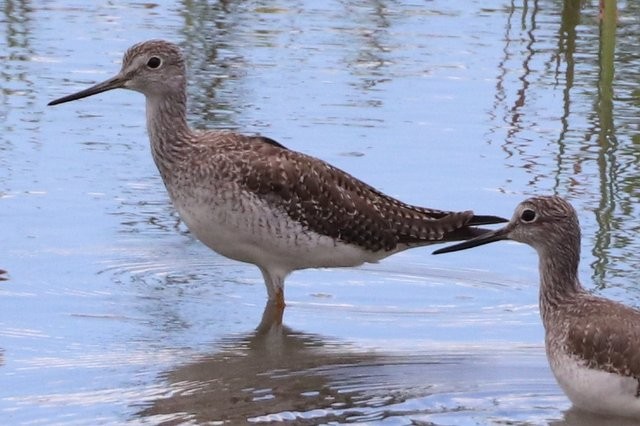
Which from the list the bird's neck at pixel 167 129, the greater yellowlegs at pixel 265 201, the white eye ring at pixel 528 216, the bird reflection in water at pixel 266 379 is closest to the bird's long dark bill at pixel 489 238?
the white eye ring at pixel 528 216

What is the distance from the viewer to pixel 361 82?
14555 millimetres

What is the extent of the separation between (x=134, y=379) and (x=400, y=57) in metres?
→ 7.20

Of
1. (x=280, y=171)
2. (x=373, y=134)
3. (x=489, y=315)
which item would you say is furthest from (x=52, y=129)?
(x=489, y=315)

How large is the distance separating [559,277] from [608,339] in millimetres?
733

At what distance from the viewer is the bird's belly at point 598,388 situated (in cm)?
806

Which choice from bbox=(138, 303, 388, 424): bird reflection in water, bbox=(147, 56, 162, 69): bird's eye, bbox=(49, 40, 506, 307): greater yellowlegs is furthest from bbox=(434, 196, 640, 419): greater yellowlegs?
bbox=(147, 56, 162, 69): bird's eye

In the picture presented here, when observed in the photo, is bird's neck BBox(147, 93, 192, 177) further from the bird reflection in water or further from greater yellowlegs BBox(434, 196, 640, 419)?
greater yellowlegs BBox(434, 196, 640, 419)

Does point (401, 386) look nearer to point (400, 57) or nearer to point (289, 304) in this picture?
point (289, 304)

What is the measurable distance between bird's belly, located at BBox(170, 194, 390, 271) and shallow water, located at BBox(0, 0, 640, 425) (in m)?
0.29

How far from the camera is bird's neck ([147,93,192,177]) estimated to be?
10.3m

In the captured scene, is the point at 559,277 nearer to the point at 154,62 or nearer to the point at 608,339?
the point at 608,339

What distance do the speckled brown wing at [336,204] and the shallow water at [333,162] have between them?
0.34 meters

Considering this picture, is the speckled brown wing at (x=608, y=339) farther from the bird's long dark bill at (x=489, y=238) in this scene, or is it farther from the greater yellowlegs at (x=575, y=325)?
the bird's long dark bill at (x=489, y=238)

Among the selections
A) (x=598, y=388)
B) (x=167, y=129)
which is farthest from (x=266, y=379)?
(x=167, y=129)
